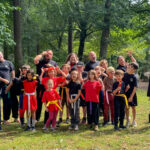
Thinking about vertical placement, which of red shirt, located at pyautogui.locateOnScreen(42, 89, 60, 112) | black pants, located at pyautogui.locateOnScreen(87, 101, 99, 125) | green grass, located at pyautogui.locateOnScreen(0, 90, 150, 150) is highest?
red shirt, located at pyautogui.locateOnScreen(42, 89, 60, 112)

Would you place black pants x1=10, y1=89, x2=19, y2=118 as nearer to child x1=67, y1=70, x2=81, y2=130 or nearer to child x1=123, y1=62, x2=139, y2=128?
child x1=67, y1=70, x2=81, y2=130

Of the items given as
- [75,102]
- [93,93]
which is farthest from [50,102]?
[93,93]

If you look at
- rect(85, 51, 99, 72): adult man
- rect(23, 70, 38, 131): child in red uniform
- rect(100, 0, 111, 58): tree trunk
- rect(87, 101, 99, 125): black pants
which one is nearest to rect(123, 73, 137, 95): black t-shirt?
rect(87, 101, 99, 125): black pants

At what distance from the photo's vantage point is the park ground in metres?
4.59

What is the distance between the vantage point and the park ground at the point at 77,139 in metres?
4.59

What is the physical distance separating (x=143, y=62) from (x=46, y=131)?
94.7 feet

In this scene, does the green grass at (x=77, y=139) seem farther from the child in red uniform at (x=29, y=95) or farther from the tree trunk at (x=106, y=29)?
the tree trunk at (x=106, y=29)

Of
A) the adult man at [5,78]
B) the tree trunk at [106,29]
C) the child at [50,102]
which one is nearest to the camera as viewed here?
the child at [50,102]

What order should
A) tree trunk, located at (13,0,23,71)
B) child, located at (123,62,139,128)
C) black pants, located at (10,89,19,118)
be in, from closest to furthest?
child, located at (123,62,139,128) < black pants, located at (10,89,19,118) < tree trunk, located at (13,0,23,71)

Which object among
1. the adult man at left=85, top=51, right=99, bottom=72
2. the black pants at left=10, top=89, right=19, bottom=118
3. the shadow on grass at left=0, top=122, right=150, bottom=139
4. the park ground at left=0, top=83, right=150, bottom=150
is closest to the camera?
the park ground at left=0, top=83, right=150, bottom=150

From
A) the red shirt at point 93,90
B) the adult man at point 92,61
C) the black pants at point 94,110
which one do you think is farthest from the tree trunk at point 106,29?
the black pants at point 94,110

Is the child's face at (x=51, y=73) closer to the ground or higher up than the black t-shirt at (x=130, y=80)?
higher up

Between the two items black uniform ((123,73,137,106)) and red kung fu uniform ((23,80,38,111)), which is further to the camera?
black uniform ((123,73,137,106))

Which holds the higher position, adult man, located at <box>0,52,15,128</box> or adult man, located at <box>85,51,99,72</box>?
adult man, located at <box>85,51,99,72</box>
